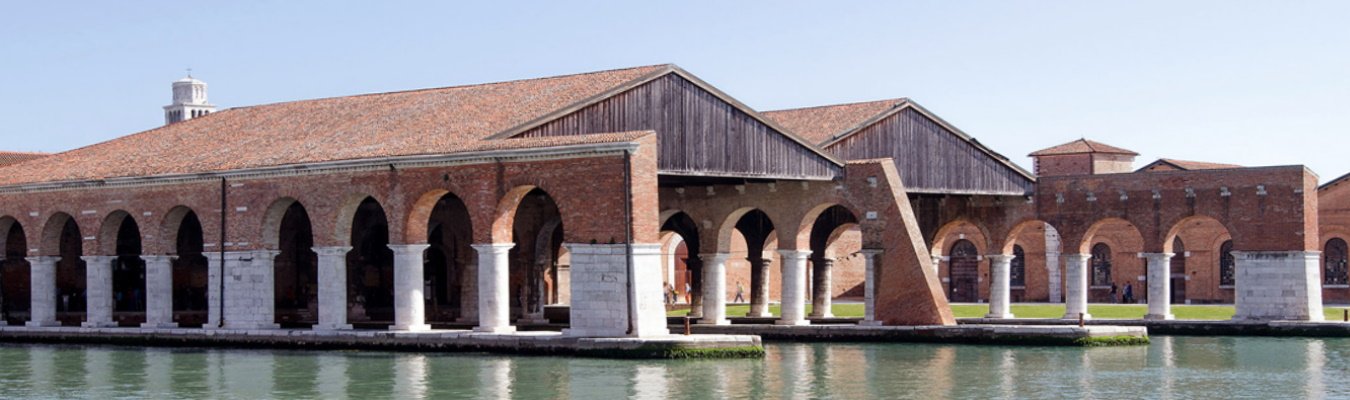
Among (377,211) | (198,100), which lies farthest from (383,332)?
(198,100)

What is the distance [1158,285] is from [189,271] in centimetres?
2203

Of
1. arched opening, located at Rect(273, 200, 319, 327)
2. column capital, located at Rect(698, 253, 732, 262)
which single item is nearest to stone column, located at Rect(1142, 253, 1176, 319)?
column capital, located at Rect(698, 253, 732, 262)

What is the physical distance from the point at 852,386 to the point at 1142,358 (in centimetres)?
762

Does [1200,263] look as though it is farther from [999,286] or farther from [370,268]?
[370,268]

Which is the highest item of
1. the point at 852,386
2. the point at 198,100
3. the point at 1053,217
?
the point at 198,100

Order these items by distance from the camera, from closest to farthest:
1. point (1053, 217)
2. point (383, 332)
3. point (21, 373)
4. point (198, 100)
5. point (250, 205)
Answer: point (21, 373), point (383, 332), point (250, 205), point (1053, 217), point (198, 100)

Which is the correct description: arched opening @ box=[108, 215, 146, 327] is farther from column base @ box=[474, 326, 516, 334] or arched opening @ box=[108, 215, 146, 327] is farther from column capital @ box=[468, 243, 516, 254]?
column capital @ box=[468, 243, 516, 254]

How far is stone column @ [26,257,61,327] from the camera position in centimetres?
4359

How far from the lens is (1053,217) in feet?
149

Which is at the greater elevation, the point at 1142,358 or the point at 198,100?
the point at 198,100

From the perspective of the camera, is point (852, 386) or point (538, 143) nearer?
point (852, 386)

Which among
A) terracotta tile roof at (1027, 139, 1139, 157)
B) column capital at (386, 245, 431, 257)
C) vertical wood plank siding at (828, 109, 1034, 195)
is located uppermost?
terracotta tile roof at (1027, 139, 1139, 157)

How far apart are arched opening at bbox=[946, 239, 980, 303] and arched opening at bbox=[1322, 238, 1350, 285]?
9937 mm

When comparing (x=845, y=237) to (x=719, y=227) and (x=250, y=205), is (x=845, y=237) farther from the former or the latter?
(x=250, y=205)
